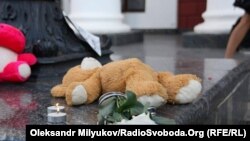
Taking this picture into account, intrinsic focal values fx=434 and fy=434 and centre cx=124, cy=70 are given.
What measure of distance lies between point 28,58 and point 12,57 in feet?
0.26

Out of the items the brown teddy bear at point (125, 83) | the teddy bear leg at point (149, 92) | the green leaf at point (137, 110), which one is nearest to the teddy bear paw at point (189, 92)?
the brown teddy bear at point (125, 83)

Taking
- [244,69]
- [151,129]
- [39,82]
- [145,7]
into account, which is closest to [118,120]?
[151,129]

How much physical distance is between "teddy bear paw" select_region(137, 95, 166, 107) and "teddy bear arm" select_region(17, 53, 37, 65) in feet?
2.56

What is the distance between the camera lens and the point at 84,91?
4.29ft

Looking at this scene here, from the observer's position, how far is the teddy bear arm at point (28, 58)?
1.78 metres

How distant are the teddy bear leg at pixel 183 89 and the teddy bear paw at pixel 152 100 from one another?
0.13 meters

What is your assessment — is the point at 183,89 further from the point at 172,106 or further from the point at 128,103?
the point at 128,103

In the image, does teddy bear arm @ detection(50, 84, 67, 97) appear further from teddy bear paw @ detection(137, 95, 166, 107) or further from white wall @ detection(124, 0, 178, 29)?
white wall @ detection(124, 0, 178, 29)

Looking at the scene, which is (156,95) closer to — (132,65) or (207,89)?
(132,65)

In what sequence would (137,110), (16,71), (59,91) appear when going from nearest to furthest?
(137,110), (59,91), (16,71)

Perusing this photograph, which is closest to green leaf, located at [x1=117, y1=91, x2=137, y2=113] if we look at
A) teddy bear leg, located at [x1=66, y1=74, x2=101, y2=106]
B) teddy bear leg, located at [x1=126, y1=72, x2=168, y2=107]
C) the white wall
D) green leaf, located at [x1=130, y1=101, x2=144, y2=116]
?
green leaf, located at [x1=130, y1=101, x2=144, y2=116]

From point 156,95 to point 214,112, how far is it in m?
0.55

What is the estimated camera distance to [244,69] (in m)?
2.44

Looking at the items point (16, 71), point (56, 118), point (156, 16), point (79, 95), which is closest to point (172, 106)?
point (79, 95)
